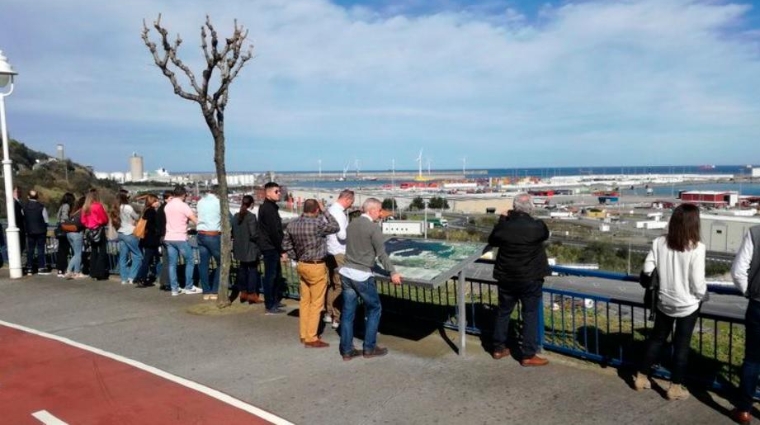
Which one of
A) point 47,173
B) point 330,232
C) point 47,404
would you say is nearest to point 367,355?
point 330,232

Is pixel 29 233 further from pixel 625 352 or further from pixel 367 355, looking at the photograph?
pixel 625 352

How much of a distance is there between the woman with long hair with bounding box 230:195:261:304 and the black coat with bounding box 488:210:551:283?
4.18 m

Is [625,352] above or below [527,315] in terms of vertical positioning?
below

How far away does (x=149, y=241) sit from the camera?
10289 mm

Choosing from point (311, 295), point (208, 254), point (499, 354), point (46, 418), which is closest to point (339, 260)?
point (311, 295)

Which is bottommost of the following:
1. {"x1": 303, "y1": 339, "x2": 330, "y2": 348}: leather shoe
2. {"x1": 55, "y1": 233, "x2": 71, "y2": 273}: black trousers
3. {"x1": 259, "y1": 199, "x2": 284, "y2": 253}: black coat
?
{"x1": 303, "y1": 339, "x2": 330, "y2": 348}: leather shoe

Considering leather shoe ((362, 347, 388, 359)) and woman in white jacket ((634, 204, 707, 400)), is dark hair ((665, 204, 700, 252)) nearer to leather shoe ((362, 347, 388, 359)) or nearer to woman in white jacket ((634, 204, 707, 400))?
woman in white jacket ((634, 204, 707, 400))

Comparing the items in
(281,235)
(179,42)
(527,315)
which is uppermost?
(179,42)

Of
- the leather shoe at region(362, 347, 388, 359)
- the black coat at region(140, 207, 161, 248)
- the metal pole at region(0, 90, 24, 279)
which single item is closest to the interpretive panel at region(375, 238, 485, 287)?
the leather shoe at region(362, 347, 388, 359)

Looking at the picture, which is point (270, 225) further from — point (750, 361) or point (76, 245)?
point (750, 361)

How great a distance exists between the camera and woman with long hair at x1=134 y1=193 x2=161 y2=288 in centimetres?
1003

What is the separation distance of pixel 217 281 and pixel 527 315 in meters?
5.65

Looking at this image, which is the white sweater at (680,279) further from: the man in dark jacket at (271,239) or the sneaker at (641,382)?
the man in dark jacket at (271,239)

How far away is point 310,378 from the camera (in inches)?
224
